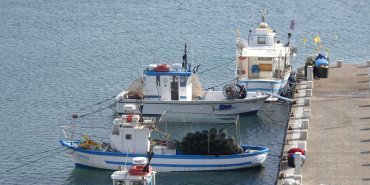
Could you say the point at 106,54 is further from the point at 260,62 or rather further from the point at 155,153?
the point at 155,153

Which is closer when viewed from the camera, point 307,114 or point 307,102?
point 307,114

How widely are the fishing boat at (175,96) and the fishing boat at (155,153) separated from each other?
829cm

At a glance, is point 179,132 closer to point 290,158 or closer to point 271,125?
point 271,125

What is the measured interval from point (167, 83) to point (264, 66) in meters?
7.90

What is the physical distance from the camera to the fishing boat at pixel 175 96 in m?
59.4

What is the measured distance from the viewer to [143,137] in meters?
50.4

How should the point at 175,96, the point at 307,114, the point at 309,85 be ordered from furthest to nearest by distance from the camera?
1. the point at 309,85
2. the point at 175,96
3. the point at 307,114

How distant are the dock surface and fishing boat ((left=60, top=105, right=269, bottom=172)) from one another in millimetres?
3185

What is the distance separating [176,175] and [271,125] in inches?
417

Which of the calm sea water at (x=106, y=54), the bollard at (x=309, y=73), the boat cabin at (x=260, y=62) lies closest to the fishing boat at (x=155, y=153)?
the calm sea water at (x=106, y=54)

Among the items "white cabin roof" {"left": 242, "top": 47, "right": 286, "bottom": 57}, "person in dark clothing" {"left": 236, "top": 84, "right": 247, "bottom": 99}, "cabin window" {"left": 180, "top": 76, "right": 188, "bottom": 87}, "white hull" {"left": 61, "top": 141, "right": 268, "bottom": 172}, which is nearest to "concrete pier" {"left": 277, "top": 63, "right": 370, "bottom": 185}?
"white hull" {"left": 61, "top": 141, "right": 268, "bottom": 172}

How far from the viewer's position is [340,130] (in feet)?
169

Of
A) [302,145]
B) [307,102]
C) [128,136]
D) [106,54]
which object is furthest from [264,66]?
[302,145]

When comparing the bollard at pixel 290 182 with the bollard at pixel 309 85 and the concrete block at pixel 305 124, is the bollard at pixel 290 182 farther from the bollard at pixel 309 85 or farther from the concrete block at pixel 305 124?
the bollard at pixel 309 85
